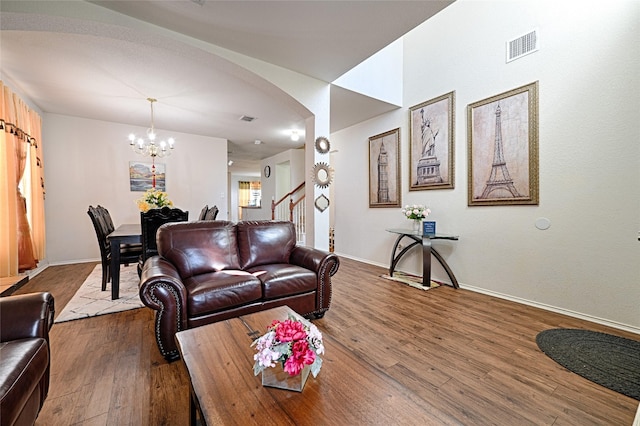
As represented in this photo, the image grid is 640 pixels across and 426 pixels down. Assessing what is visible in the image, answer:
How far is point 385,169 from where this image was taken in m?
4.41

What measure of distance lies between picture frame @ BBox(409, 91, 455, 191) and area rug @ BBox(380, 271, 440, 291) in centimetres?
133

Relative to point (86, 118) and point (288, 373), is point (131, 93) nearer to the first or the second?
point (86, 118)

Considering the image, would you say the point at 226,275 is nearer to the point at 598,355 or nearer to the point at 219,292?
the point at 219,292

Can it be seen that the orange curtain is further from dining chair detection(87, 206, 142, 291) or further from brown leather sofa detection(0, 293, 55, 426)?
brown leather sofa detection(0, 293, 55, 426)

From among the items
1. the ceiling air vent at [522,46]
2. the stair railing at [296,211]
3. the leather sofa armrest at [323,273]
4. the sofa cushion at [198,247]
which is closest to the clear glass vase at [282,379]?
the leather sofa armrest at [323,273]

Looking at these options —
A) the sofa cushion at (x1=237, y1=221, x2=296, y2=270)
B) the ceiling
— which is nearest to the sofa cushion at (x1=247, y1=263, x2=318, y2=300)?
the sofa cushion at (x1=237, y1=221, x2=296, y2=270)

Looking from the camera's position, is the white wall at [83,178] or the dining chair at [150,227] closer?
the dining chair at [150,227]

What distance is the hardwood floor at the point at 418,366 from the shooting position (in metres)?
1.34

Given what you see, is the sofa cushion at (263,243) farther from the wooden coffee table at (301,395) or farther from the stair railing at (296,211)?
the stair railing at (296,211)

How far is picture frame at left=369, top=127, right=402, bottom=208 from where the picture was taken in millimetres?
4227

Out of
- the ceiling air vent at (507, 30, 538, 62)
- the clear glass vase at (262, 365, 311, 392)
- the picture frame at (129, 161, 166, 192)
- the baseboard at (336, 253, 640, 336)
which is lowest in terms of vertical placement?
the baseboard at (336, 253, 640, 336)

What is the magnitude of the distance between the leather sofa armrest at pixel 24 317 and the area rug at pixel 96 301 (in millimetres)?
1539

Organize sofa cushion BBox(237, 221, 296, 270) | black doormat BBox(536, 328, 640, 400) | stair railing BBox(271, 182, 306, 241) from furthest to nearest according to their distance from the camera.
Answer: stair railing BBox(271, 182, 306, 241) → sofa cushion BBox(237, 221, 296, 270) → black doormat BBox(536, 328, 640, 400)

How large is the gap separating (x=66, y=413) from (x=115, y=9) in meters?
2.78
